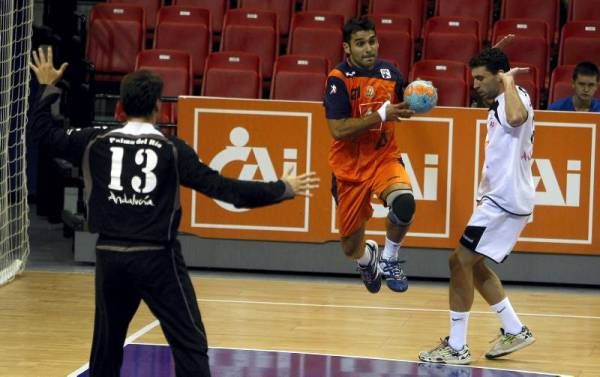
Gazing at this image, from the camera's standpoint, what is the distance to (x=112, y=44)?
1355 cm

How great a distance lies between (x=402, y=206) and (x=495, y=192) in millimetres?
641

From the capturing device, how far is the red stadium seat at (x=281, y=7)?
14344mm

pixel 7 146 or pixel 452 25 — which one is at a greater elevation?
pixel 452 25

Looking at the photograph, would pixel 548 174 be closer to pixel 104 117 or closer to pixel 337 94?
pixel 337 94

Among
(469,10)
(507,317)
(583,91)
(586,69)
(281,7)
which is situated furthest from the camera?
(281,7)

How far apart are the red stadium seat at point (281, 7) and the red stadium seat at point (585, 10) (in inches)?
120

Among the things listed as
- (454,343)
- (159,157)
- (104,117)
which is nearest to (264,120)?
(104,117)

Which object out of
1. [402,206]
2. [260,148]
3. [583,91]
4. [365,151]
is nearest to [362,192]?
[365,151]

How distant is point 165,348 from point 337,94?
205 cm

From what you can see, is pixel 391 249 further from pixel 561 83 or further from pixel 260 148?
pixel 561 83

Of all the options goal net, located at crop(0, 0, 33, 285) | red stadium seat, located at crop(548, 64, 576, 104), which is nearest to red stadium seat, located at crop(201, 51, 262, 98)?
goal net, located at crop(0, 0, 33, 285)

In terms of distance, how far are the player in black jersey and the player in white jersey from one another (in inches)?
93.6

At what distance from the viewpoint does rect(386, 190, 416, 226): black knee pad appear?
8.59m

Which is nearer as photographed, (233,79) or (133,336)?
(133,336)
